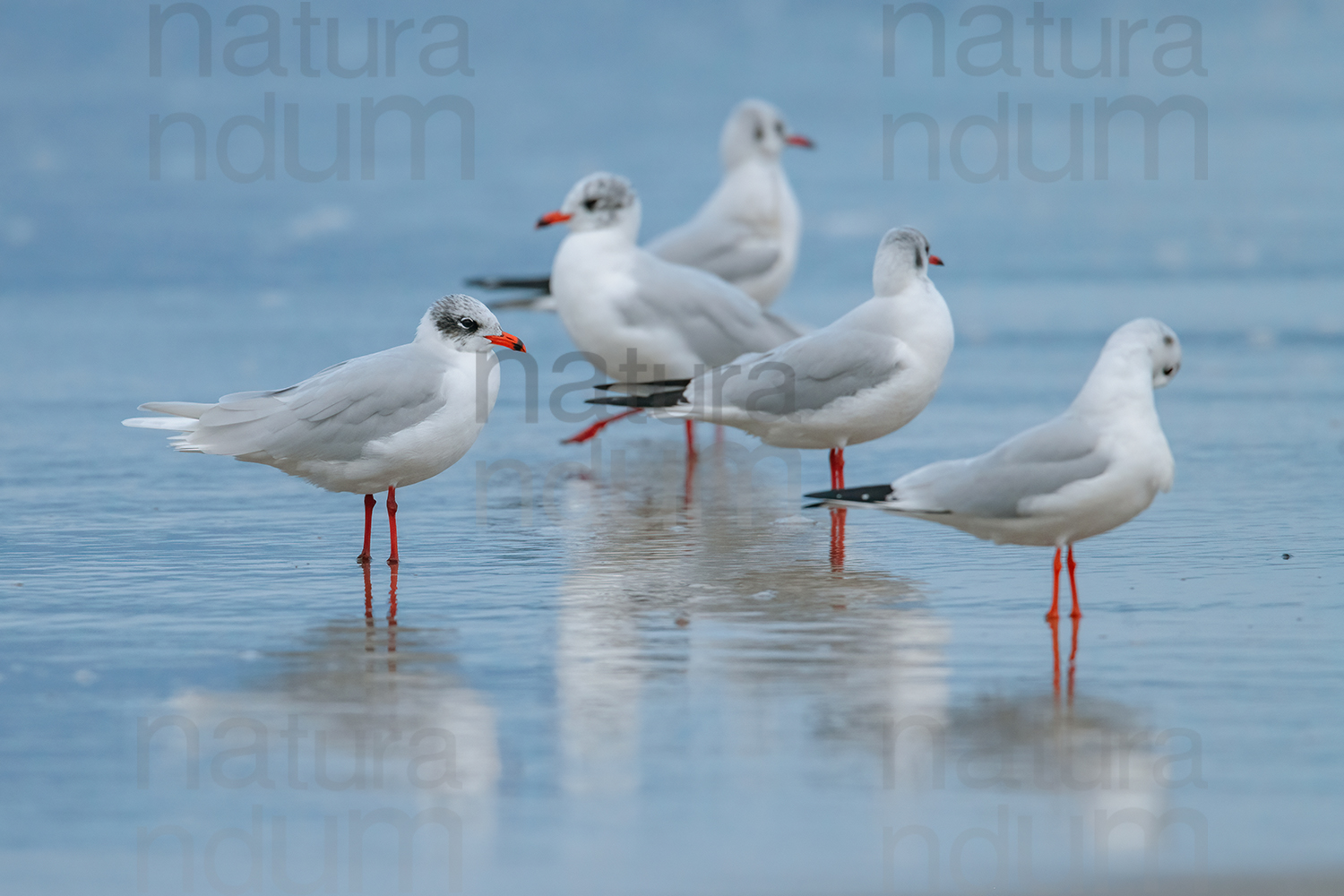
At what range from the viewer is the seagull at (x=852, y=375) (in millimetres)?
6699

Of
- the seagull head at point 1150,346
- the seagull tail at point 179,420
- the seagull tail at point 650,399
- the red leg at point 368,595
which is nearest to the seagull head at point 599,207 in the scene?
the seagull tail at point 650,399

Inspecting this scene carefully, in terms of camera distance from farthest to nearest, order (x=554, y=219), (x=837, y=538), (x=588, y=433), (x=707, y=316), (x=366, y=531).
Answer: (x=588, y=433)
(x=554, y=219)
(x=707, y=316)
(x=837, y=538)
(x=366, y=531)

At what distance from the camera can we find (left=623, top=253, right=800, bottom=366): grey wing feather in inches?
333

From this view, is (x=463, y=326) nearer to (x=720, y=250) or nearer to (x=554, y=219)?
(x=554, y=219)

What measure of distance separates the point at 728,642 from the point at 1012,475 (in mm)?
1024

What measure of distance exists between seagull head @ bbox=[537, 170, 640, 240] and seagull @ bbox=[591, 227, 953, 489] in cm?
214

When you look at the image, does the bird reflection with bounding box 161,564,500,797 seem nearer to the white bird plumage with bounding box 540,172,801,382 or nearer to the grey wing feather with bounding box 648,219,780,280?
the white bird plumage with bounding box 540,172,801,382

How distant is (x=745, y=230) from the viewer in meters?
10.6

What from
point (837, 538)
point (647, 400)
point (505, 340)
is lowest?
point (837, 538)

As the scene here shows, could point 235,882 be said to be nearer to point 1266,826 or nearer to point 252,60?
point 1266,826

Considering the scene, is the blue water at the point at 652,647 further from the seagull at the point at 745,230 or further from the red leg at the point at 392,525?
A: the seagull at the point at 745,230

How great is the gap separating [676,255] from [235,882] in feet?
23.8

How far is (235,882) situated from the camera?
3.46 meters

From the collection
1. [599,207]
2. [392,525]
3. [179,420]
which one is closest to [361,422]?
[392,525]
